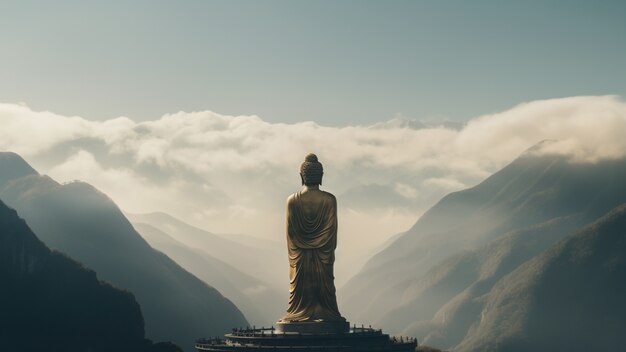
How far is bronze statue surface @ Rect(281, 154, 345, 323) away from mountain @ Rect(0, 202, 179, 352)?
239 ft

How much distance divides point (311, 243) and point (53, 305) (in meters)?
87.3

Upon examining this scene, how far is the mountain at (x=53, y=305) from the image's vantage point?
125 meters

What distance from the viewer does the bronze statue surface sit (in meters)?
51.3

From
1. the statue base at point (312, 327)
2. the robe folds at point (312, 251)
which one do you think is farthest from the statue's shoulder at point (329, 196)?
the statue base at point (312, 327)

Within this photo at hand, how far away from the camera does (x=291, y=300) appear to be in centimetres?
5162

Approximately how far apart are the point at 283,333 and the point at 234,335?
2.39m

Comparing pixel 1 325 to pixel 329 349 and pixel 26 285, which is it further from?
pixel 329 349

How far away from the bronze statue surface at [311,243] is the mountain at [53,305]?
239 feet

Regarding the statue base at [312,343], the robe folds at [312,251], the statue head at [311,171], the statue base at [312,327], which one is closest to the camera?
the statue base at [312,343]

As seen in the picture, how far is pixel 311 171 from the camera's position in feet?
172

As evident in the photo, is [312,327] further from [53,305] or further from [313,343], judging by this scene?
[53,305]

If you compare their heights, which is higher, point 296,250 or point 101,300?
point 101,300

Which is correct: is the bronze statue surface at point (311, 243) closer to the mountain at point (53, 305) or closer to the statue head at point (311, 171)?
the statue head at point (311, 171)

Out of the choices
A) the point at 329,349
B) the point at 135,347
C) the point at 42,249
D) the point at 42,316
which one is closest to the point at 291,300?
the point at 329,349
